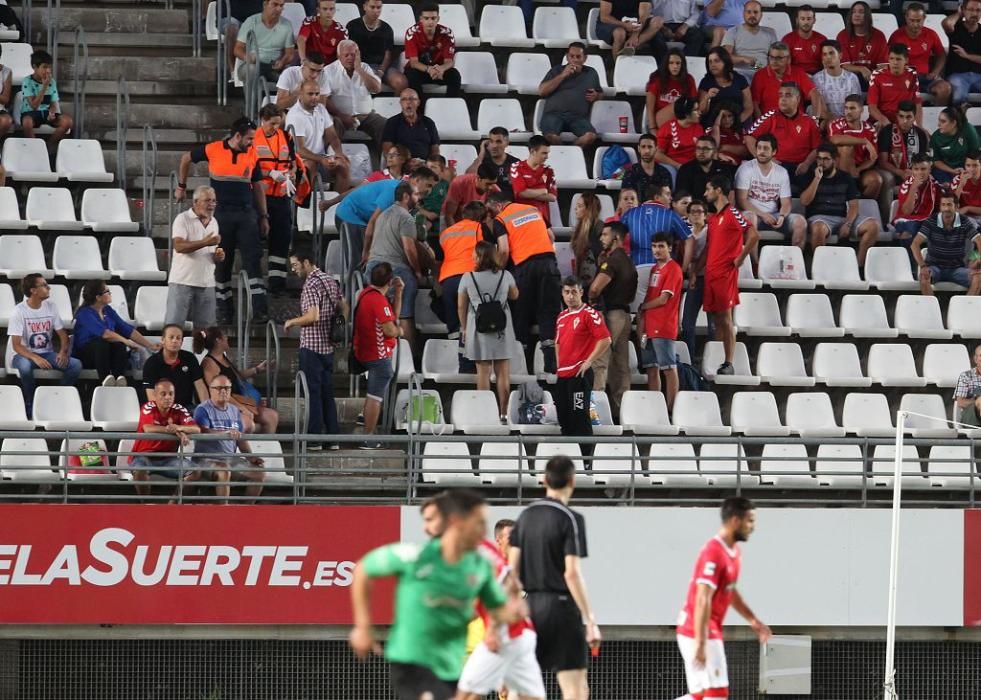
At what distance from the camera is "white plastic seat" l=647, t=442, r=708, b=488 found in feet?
50.3

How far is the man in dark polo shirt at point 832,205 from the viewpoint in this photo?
1912 centimetres

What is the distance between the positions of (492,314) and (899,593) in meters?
3.93

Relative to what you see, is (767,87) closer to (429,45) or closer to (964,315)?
(964,315)

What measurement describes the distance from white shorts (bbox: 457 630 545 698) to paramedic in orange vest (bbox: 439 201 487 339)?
6583mm

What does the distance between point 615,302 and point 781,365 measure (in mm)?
1858

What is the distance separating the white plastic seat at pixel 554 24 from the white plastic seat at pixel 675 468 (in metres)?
6.26

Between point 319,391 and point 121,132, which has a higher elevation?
point 121,132

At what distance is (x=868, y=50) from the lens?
2127 cm

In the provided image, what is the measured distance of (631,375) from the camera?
56.4 feet

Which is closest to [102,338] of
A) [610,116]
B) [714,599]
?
[610,116]

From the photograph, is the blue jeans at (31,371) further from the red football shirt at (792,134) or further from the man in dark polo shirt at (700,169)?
the red football shirt at (792,134)

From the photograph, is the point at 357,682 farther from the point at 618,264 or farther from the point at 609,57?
the point at 609,57

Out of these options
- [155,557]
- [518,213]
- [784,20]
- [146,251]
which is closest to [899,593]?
[518,213]

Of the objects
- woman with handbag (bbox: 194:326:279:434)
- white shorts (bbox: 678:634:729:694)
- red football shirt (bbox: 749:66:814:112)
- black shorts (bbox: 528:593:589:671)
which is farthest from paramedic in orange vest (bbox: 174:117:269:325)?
white shorts (bbox: 678:634:729:694)
